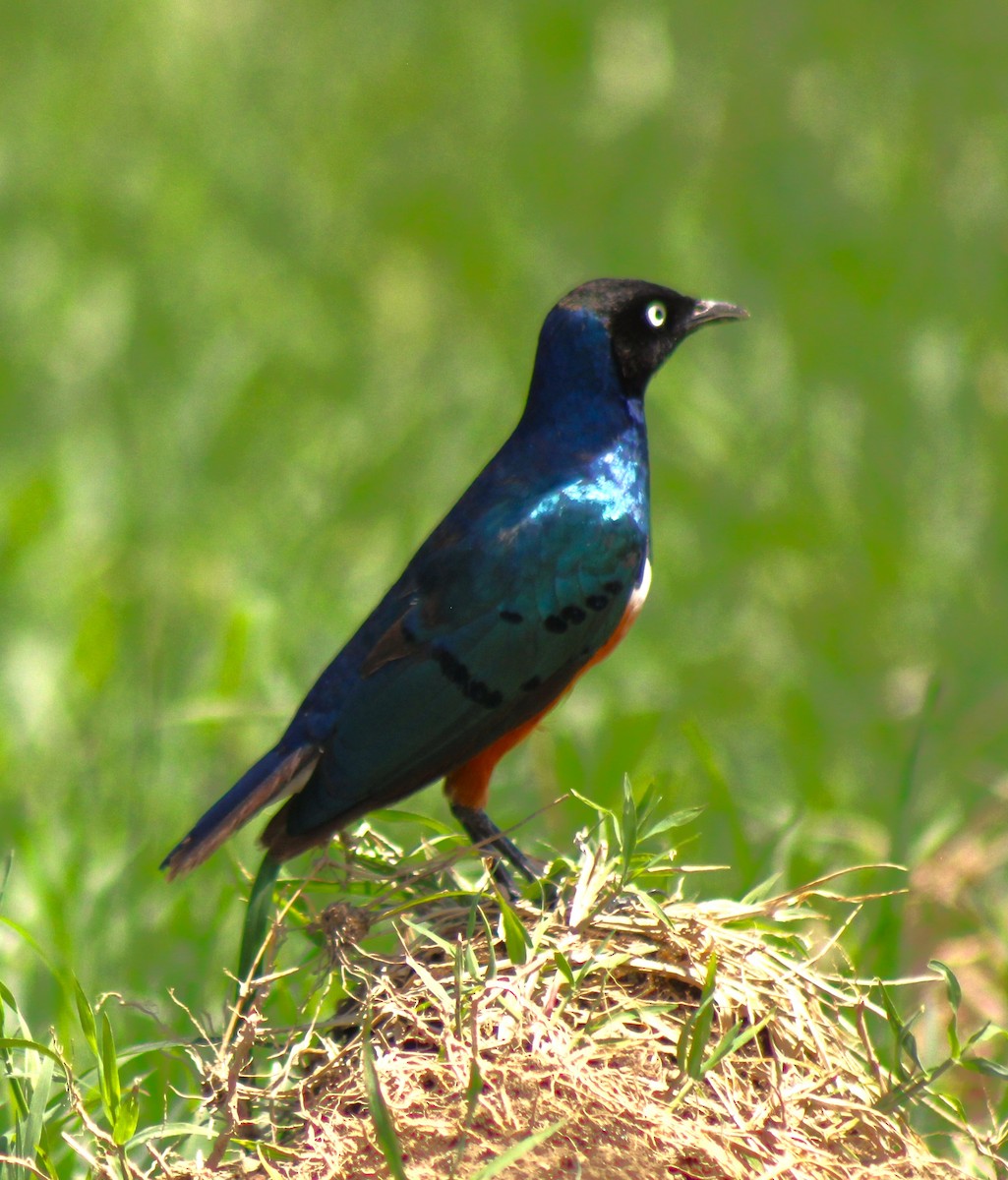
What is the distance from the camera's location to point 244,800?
3861mm

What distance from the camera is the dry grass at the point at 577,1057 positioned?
2.66m

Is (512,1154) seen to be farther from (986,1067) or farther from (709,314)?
(709,314)

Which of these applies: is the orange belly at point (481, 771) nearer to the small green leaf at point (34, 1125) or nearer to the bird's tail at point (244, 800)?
the bird's tail at point (244, 800)

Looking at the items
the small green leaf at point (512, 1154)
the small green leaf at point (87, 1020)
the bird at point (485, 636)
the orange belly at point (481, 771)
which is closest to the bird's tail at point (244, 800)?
the bird at point (485, 636)

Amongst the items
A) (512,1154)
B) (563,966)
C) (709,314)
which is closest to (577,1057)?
(563,966)

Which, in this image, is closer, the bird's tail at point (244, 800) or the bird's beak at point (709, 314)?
the bird's tail at point (244, 800)

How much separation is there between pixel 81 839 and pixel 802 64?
27.1 ft

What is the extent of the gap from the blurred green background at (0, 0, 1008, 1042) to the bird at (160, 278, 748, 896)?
1.89 feet

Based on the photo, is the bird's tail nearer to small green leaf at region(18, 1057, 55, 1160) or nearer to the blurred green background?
the blurred green background

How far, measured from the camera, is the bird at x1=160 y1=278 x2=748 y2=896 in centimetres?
387

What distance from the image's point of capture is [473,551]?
427 cm

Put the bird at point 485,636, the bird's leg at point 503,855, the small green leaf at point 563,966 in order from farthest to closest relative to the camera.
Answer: the bird at point 485,636
the bird's leg at point 503,855
the small green leaf at point 563,966

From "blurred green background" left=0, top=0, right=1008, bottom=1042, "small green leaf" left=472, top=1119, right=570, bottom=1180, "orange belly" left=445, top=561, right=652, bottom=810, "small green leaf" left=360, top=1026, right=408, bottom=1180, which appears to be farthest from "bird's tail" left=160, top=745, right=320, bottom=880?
"small green leaf" left=472, top=1119, right=570, bottom=1180

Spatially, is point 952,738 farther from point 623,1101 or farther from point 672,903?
point 623,1101
